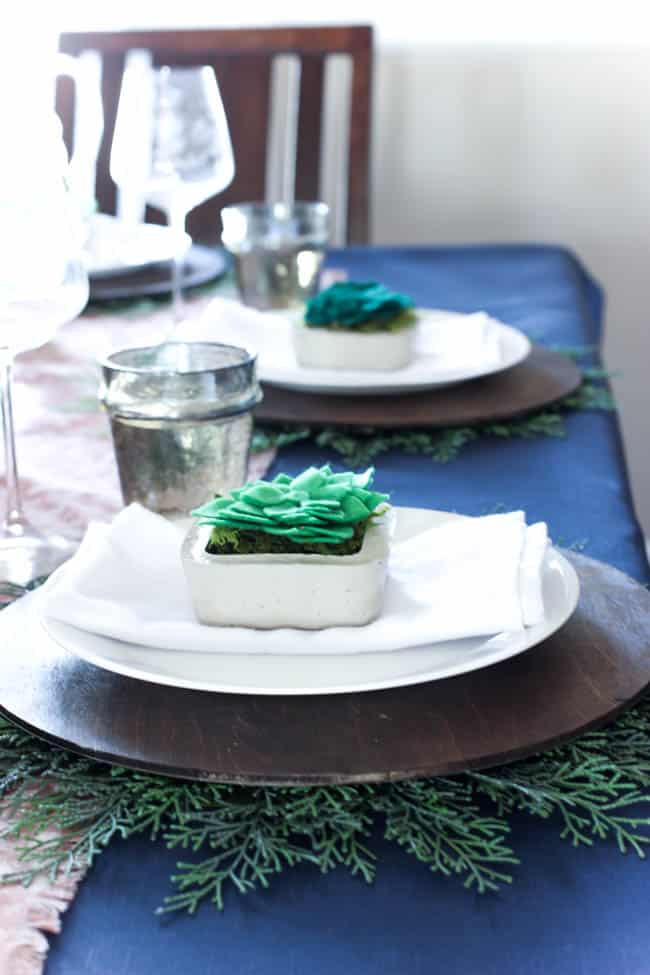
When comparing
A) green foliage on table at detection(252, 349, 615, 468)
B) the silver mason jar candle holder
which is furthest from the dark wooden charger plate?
the silver mason jar candle holder

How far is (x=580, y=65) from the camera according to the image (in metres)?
2.35

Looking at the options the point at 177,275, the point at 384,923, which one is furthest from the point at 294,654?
the point at 177,275

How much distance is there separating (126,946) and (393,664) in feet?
0.55

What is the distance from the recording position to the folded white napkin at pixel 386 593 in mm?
546

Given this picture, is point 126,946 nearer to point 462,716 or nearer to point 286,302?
point 462,716

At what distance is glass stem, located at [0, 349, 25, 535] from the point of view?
29.8 inches

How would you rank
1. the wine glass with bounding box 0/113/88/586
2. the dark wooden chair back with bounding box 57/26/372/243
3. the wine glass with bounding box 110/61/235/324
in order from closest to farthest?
1. the wine glass with bounding box 0/113/88/586
2. the wine glass with bounding box 110/61/235/324
3. the dark wooden chair back with bounding box 57/26/372/243

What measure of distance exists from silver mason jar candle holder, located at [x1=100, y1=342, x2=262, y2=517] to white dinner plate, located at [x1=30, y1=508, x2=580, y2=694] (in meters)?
0.22

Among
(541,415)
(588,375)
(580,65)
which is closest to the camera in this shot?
(541,415)

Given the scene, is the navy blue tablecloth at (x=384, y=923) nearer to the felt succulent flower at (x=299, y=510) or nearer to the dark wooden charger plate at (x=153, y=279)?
the felt succulent flower at (x=299, y=510)

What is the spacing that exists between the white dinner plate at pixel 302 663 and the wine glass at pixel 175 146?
765 millimetres

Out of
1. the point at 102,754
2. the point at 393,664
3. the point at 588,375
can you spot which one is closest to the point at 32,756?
the point at 102,754

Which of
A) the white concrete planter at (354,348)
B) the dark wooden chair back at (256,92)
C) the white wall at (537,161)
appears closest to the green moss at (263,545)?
the white concrete planter at (354,348)

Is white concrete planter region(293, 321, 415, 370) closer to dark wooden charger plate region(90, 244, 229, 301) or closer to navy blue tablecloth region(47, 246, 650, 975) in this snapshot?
dark wooden charger plate region(90, 244, 229, 301)
